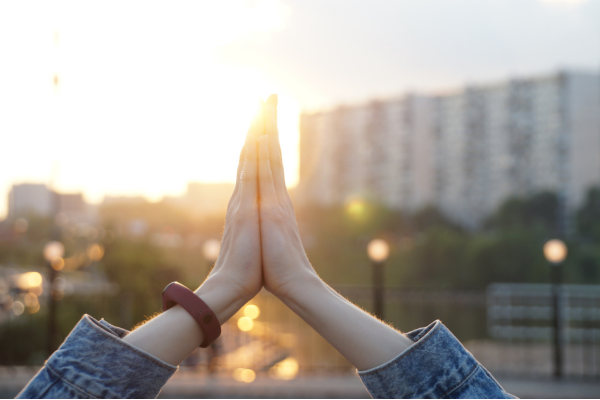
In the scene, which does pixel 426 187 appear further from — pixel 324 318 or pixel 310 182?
pixel 324 318

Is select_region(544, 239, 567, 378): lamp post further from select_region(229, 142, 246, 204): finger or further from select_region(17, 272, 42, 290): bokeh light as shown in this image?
select_region(17, 272, 42, 290): bokeh light

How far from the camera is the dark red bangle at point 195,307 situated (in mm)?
1098

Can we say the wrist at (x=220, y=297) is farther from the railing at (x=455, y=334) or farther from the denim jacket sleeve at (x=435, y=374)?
the railing at (x=455, y=334)

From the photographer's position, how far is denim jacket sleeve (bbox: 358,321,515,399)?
0.86 m

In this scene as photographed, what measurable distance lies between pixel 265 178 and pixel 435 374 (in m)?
0.79

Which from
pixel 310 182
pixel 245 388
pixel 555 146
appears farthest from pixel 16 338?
pixel 310 182

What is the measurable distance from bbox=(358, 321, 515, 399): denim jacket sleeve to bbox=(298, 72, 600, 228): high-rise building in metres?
30.9

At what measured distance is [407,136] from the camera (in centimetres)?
3678

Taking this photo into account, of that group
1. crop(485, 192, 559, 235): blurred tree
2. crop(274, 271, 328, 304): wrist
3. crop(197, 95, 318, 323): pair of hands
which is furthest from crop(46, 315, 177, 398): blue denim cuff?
crop(485, 192, 559, 235): blurred tree

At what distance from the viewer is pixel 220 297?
122cm

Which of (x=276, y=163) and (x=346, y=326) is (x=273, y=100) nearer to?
(x=276, y=163)

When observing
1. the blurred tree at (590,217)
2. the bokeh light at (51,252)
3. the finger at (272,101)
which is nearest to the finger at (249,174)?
the finger at (272,101)

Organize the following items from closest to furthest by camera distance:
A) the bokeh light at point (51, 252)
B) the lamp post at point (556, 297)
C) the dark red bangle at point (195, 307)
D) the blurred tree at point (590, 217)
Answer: the dark red bangle at point (195, 307) < the lamp post at point (556, 297) < the bokeh light at point (51, 252) < the blurred tree at point (590, 217)

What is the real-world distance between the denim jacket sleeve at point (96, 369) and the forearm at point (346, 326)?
0.38 m
